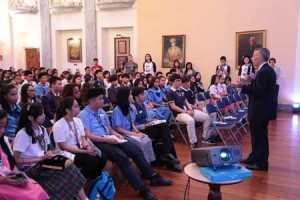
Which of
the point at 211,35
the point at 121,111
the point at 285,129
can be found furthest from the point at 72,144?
the point at 211,35

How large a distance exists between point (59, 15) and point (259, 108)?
12.2m

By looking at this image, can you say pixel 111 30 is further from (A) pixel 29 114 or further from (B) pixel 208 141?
(A) pixel 29 114

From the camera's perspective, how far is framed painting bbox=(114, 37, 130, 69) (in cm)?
1350

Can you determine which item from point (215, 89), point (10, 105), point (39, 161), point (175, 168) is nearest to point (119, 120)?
point (175, 168)

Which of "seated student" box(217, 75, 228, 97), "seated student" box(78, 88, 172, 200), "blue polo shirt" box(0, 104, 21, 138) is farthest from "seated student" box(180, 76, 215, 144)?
"blue polo shirt" box(0, 104, 21, 138)

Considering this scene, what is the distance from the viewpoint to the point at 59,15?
1459 centimetres

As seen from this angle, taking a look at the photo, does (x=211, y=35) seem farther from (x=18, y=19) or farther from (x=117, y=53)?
(x=18, y=19)

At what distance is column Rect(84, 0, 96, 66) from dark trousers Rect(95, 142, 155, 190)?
33.9 feet

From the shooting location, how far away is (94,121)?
160 inches

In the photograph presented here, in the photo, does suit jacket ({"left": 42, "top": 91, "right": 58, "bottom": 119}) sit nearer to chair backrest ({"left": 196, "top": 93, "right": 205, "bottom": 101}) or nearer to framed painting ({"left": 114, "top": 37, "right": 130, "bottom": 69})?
chair backrest ({"left": 196, "top": 93, "right": 205, "bottom": 101})

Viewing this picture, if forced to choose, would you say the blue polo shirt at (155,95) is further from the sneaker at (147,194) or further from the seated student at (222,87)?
the sneaker at (147,194)

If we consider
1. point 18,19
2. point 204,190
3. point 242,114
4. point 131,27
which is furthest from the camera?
point 18,19

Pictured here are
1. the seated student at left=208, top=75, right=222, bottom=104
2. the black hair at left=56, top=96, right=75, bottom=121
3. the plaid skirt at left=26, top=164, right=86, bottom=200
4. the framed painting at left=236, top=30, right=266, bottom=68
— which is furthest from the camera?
the framed painting at left=236, top=30, right=266, bottom=68

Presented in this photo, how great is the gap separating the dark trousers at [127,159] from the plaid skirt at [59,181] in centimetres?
83
